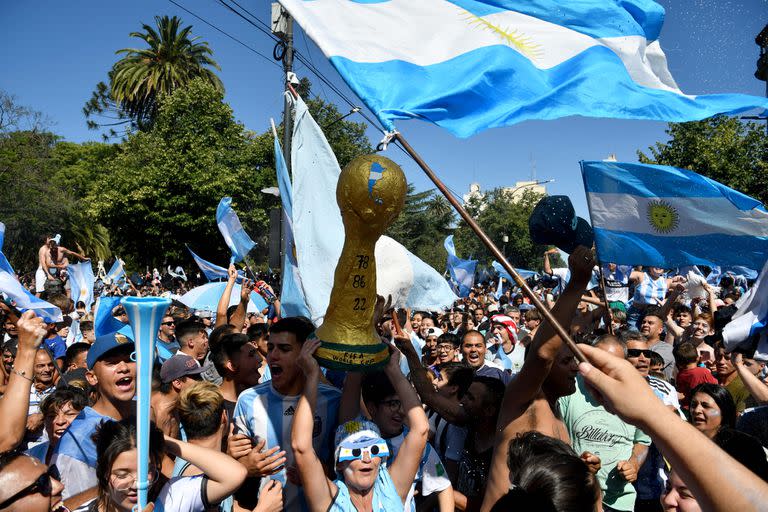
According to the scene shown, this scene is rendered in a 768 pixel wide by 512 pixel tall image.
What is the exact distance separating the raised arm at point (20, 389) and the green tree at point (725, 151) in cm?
2209

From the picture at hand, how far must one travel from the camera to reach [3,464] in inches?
88.2

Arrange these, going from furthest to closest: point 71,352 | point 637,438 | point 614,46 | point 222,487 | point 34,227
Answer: point 34,227 → point 71,352 → point 637,438 → point 614,46 → point 222,487

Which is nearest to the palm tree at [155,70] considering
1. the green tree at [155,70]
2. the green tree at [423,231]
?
the green tree at [155,70]

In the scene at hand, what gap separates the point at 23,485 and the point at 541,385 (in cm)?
227

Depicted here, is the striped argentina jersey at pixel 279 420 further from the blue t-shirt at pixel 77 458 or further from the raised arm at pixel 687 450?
the raised arm at pixel 687 450

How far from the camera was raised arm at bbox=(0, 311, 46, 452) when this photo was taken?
2.65 m

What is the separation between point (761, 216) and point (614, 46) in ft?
5.27

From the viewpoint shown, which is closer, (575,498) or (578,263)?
(575,498)

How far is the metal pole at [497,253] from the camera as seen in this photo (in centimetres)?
192

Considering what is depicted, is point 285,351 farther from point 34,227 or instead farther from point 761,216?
point 34,227

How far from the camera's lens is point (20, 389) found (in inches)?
106

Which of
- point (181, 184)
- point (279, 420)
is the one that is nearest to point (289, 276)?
point (279, 420)

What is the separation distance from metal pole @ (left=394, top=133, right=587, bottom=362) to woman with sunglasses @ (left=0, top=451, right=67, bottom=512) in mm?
1938

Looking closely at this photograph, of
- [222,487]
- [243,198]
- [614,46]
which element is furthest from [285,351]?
[243,198]
